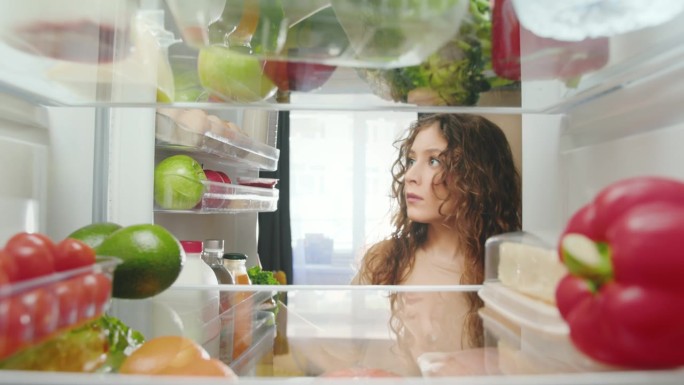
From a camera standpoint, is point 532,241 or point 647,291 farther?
point 532,241

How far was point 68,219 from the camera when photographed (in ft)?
3.12

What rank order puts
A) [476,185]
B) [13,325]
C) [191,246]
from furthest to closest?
[476,185]
[191,246]
[13,325]

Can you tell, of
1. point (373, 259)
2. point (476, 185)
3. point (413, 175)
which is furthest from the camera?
point (373, 259)

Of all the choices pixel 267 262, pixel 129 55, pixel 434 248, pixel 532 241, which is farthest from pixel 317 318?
pixel 267 262

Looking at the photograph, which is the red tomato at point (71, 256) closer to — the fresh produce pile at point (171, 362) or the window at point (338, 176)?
the fresh produce pile at point (171, 362)

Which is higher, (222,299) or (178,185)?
(178,185)

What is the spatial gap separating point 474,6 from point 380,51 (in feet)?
0.42

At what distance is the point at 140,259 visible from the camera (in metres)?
0.68

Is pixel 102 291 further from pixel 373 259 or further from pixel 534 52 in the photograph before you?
pixel 373 259

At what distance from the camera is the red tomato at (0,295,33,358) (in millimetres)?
399

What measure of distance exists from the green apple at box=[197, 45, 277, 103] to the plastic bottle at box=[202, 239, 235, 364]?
0.31m

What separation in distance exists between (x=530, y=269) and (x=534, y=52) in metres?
0.28

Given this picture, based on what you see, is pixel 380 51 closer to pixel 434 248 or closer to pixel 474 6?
pixel 474 6

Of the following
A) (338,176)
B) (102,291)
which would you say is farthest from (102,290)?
(338,176)
